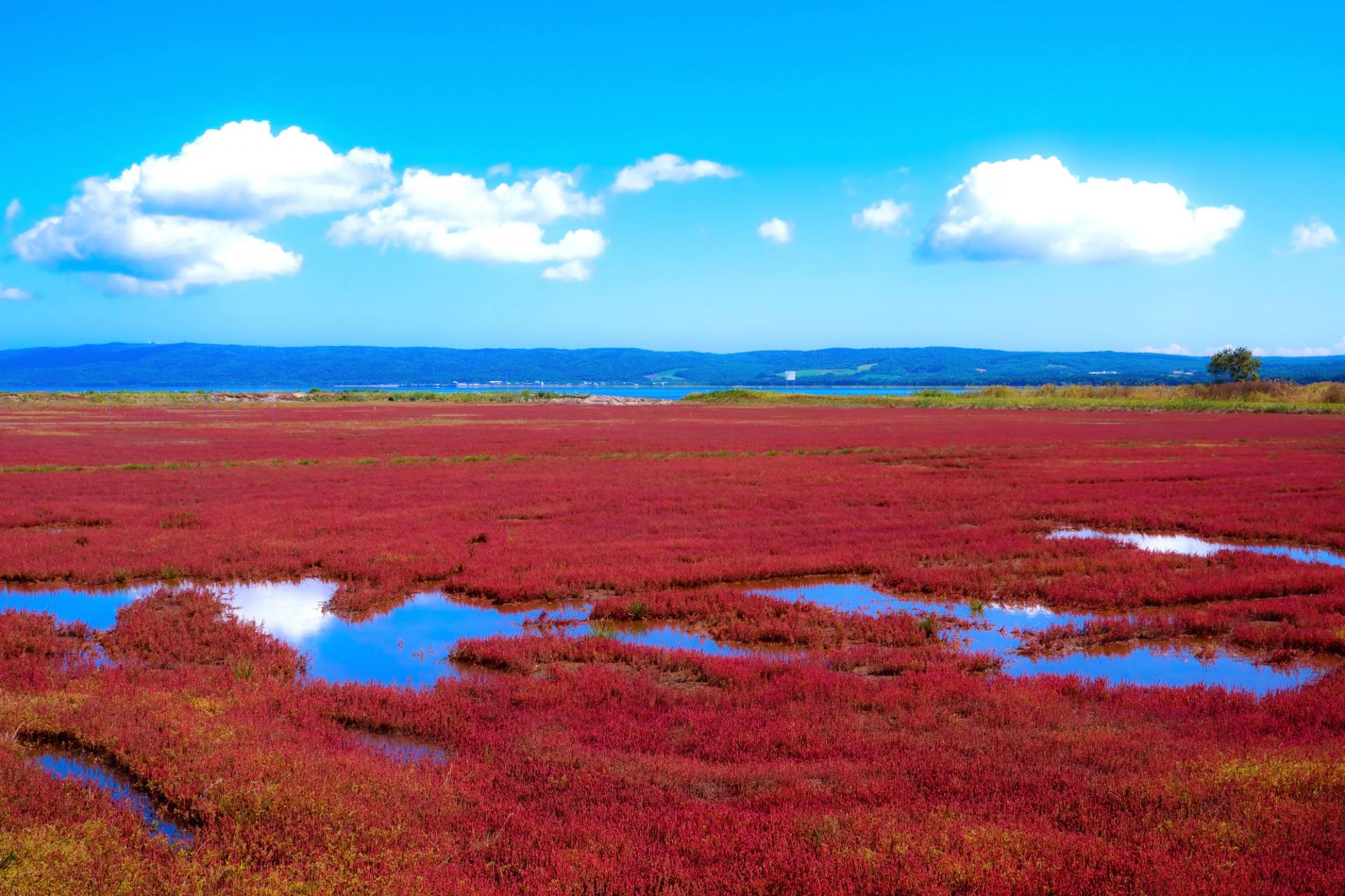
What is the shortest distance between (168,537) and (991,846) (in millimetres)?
18915

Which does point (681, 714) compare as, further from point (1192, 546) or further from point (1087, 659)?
point (1192, 546)

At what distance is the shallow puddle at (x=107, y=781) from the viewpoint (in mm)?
6301

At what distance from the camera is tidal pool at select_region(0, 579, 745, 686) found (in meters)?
10.8

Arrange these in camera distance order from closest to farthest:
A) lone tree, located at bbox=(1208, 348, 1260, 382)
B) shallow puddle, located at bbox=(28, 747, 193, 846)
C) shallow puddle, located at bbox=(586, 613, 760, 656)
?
shallow puddle, located at bbox=(28, 747, 193, 846), shallow puddle, located at bbox=(586, 613, 760, 656), lone tree, located at bbox=(1208, 348, 1260, 382)

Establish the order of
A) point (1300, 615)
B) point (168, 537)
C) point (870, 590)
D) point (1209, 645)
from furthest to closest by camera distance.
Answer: point (168, 537) → point (870, 590) → point (1300, 615) → point (1209, 645)

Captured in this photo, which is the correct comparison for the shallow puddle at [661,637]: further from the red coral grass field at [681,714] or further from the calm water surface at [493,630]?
the red coral grass field at [681,714]

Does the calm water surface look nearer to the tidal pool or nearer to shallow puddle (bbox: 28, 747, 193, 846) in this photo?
the tidal pool

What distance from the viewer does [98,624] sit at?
12.6 meters

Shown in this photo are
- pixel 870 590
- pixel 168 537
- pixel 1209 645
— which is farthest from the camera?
pixel 168 537

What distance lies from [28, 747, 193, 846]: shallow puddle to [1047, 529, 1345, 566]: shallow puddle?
57.8 feet

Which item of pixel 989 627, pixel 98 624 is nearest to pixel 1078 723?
pixel 989 627

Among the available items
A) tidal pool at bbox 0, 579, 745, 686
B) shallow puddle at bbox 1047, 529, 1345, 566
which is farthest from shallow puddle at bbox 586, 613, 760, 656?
shallow puddle at bbox 1047, 529, 1345, 566

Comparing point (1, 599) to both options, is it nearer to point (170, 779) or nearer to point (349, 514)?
point (349, 514)

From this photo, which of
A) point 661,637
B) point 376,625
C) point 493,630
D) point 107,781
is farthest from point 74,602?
point 661,637
